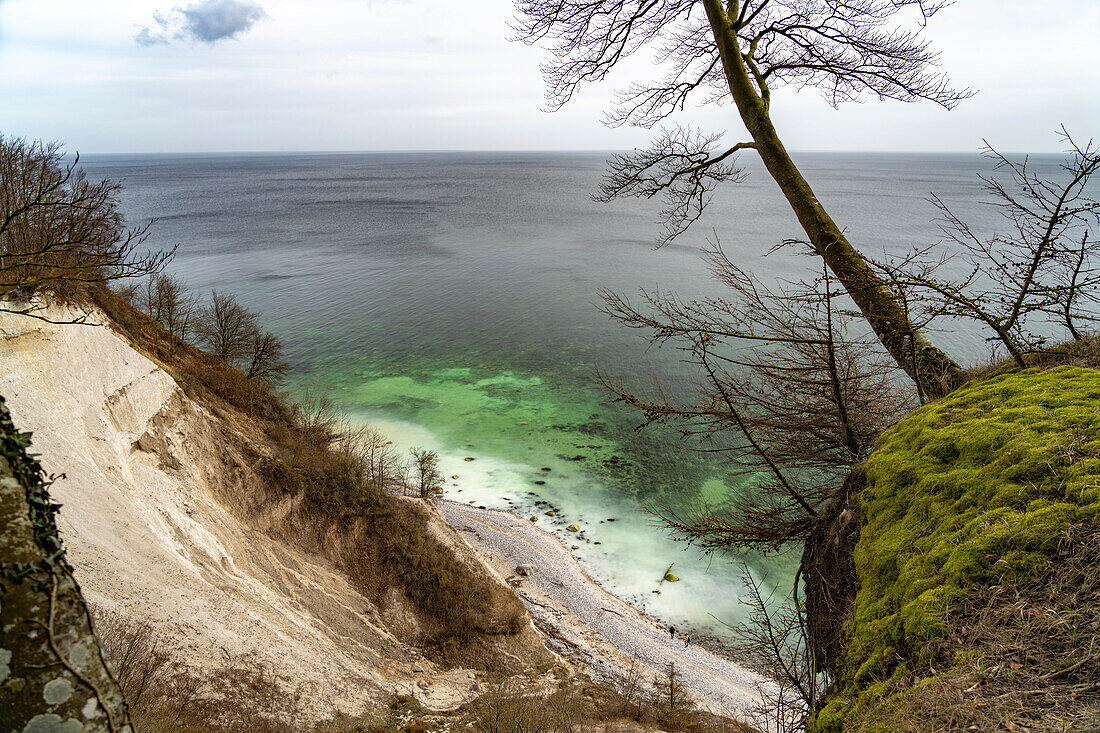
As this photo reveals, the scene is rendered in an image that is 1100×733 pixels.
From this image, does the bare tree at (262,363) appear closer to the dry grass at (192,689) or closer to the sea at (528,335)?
the sea at (528,335)

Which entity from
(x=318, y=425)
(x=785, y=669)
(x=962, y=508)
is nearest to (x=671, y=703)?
(x=785, y=669)

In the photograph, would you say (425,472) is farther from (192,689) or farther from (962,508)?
(962,508)

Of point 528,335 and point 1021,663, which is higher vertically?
point 1021,663

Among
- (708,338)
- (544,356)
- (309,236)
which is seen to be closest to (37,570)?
(708,338)

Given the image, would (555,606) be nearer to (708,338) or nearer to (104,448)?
(104,448)

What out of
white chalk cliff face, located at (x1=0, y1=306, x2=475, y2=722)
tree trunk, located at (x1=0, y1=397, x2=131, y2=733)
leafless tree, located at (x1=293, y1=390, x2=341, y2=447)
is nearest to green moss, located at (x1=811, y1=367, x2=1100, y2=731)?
tree trunk, located at (x1=0, y1=397, x2=131, y2=733)

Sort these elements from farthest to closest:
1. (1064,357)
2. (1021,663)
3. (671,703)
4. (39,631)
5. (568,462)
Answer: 1. (568,462)
2. (671,703)
3. (1064,357)
4. (1021,663)
5. (39,631)

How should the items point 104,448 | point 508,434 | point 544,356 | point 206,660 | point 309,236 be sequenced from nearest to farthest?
1. point 206,660
2. point 104,448
3. point 508,434
4. point 544,356
5. point 309,236
